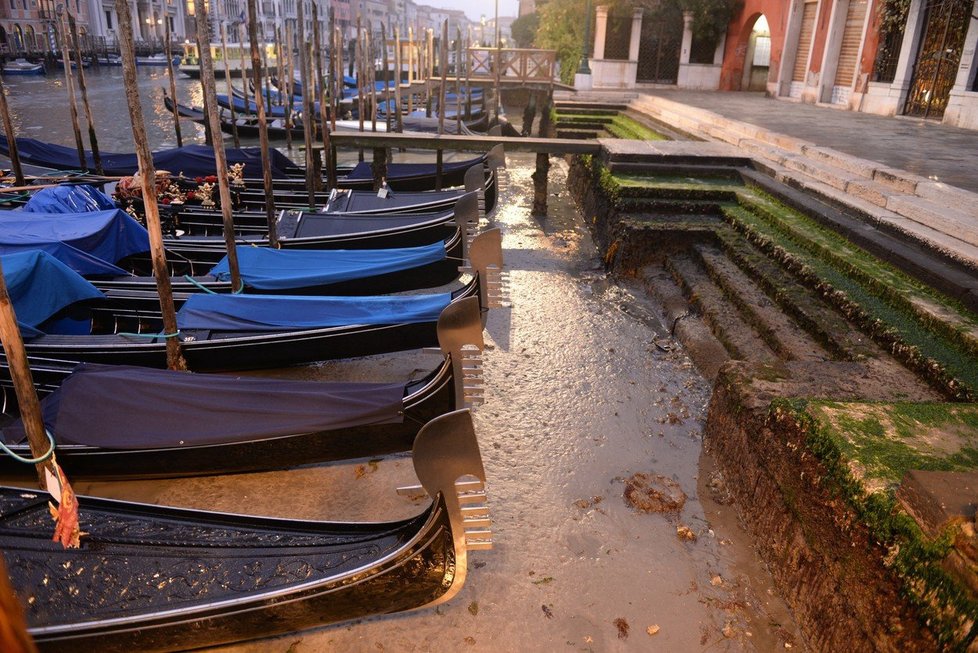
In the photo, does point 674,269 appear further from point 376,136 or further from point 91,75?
point 91,75

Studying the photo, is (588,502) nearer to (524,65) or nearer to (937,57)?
(937,57)

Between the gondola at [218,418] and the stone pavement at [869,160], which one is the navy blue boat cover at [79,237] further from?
the stone pavement at [869,160]

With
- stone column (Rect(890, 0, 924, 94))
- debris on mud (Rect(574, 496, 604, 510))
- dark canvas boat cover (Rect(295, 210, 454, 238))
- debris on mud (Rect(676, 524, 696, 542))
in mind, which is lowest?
debris on mud (Rect(574, 496, 604, 510))

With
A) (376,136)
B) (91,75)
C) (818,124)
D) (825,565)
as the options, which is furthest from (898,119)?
(91,75)

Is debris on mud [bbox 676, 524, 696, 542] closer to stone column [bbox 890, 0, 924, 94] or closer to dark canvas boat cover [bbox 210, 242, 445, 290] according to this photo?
dark canvas boat cover [bbox 210, 242, 445, 290]

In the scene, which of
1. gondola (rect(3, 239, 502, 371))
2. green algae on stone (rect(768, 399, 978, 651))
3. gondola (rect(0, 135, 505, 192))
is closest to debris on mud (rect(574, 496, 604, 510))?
green algae on stone (rect(768, 399, 978, 651))

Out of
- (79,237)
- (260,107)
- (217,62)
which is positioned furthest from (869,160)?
(217,62)

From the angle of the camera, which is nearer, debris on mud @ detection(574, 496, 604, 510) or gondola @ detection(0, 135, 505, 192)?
debris on mud @ detection(574, 496, 604, 510)

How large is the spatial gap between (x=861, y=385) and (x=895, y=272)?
5.00 ft

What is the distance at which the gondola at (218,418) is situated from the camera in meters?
3.36

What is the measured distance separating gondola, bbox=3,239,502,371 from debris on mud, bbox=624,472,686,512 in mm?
1582

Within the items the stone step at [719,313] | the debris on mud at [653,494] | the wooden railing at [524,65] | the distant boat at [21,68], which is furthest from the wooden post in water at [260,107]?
the distant boat at [21,68]

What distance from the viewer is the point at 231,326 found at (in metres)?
4.43

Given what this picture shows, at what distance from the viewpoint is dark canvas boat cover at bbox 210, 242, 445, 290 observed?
204 inches
